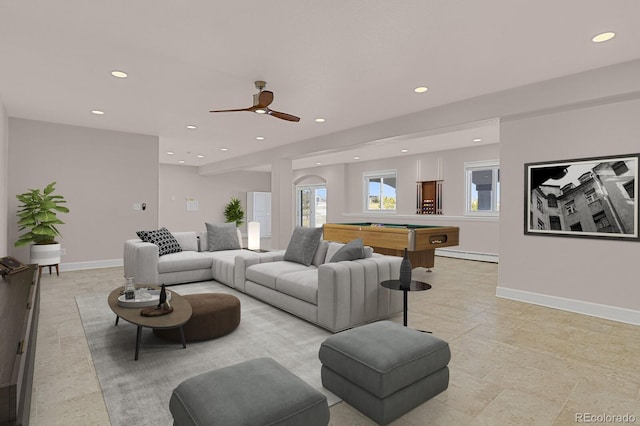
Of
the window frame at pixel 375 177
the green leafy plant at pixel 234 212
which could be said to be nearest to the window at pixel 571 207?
the window frame at pixel 375 177

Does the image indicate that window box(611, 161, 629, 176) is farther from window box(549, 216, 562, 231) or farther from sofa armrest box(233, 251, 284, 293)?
sofa armrest box(233, 251, 284, 293)

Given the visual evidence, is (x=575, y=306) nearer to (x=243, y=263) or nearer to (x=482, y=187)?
(x=243, y=263)

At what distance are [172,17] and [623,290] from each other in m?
5.07

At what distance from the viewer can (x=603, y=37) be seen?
9.66 feet

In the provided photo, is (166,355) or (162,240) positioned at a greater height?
(162,240)

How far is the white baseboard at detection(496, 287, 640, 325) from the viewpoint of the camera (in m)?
3.65

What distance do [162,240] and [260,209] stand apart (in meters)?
7.54

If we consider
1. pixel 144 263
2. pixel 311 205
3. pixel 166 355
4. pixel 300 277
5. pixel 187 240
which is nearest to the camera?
pixel 166 355

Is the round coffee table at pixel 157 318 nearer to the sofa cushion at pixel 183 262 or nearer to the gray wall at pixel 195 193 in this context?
the sofa cushion at pixel 183 262

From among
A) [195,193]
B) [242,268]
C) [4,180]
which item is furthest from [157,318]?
[195,193]

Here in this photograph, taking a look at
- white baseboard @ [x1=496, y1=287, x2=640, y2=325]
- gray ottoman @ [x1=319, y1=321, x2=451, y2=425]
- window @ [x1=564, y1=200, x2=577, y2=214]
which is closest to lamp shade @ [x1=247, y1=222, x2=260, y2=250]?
white baseboard @ [x1=496, y1=287, x2=640, y2=325]

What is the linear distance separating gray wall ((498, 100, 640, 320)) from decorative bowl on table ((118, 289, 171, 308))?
4.17m

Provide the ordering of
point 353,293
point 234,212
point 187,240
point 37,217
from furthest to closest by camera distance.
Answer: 1. point 234,212
2. point 187,240
3. point 37,217
4. point 353,293

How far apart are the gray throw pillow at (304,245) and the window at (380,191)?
18.9 ft
